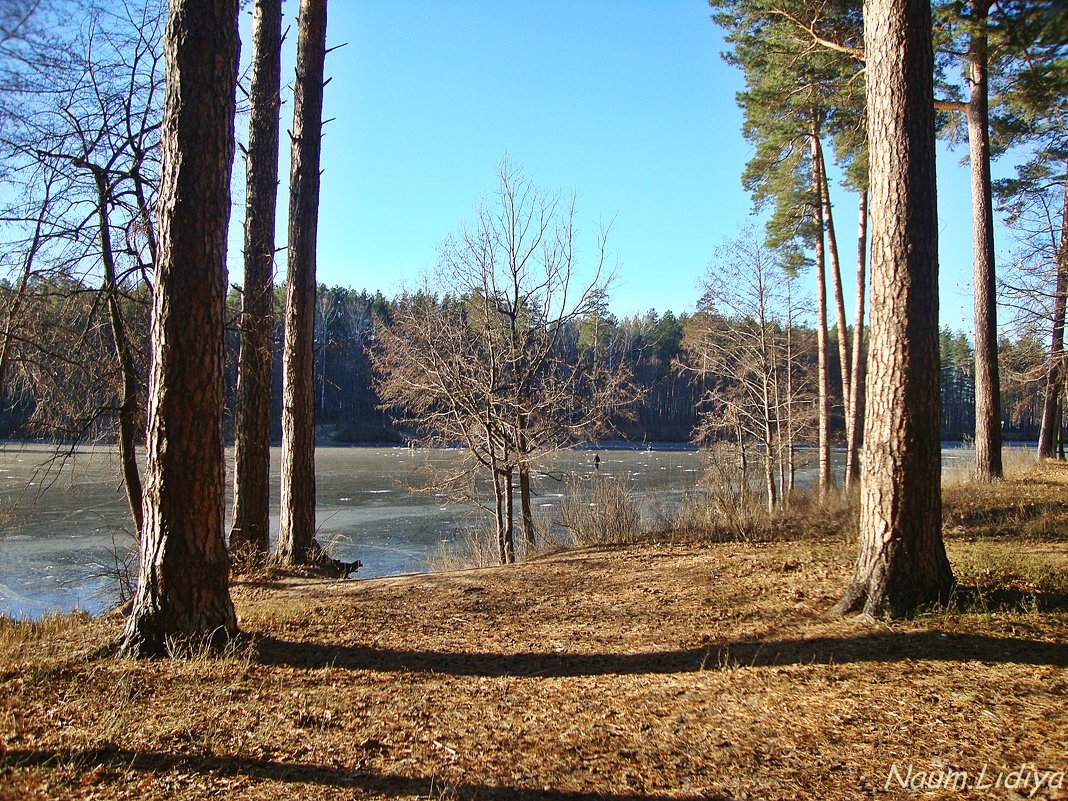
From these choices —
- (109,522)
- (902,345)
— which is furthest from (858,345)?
(109,522)

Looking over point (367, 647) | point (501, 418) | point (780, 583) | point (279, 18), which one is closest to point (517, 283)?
point (501, 418)

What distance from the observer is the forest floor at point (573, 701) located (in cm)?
287

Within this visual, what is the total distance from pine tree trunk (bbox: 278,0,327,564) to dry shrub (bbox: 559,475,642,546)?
4649 millimetres

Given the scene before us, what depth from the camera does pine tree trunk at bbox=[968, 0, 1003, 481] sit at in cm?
1197

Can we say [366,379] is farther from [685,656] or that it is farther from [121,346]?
[685,656]

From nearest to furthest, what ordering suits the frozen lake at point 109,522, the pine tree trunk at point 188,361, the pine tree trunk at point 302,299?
1. the pine tree trunk at point 188,361
2. the pine tree trunk at point 302,299
3. the frozen lake at point 109,522

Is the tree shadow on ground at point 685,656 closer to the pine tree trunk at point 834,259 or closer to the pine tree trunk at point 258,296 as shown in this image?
the pine tree trunk at point 258,296

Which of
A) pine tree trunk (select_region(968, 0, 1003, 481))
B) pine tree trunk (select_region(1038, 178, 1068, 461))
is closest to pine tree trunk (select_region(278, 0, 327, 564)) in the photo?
pine tree trunk (select_region(968, 0, 1003, 481))

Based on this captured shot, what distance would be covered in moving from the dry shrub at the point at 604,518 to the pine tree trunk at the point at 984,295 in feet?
20.1

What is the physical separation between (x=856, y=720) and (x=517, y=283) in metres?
11.1

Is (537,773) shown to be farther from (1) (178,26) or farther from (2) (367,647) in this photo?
(1) (178,26)

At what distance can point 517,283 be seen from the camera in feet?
44.5

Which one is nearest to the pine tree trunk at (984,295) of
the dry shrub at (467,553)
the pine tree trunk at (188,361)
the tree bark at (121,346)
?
the dry shrub at (467,553)

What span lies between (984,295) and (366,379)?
175 ft
